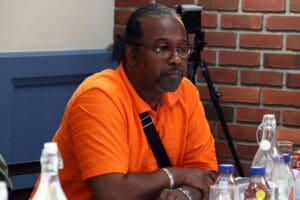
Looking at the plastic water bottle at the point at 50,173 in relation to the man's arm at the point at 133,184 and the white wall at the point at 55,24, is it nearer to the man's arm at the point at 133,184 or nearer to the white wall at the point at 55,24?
the man's arm at the point at 133,184

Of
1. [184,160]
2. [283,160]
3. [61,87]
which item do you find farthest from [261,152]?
[61,87]

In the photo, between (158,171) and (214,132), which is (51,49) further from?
(158,171)

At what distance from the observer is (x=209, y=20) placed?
11.8 ft

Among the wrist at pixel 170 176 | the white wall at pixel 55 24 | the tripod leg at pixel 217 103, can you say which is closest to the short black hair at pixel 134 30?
the wrist at pixel 170 176

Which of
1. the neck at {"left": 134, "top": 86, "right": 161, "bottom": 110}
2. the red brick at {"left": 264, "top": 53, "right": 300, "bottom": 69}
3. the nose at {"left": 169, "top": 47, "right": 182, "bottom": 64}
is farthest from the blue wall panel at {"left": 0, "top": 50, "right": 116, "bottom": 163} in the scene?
the nose at {"left": 169, "top": 47, "right": 182, "bottom": 64}

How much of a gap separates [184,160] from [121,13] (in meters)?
1.51

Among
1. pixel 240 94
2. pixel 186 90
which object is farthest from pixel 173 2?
pixel 186 90

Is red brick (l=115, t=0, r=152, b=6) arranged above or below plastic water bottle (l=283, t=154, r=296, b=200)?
above

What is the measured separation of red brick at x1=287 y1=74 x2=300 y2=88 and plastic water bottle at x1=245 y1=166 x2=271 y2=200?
61.6 inches

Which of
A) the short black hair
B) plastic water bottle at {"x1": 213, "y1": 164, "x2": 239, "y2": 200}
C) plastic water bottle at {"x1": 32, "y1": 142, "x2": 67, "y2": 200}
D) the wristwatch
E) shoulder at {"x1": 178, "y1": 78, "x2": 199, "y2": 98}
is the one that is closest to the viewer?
plastic water bottle at {"x1": 32, "y1": 142, "x2": 67, "y2": 200}

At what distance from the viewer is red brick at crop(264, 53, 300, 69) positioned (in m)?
3.42

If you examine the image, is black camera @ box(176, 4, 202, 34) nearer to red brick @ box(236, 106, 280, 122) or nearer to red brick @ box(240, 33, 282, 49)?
red brick @ box(240, 33, 282, 49)

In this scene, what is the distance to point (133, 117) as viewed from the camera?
2320mm

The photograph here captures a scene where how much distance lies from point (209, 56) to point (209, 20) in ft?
0.57
